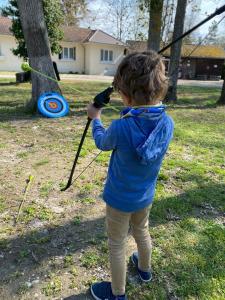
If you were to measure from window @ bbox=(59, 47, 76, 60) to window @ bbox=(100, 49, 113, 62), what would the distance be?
2648mm

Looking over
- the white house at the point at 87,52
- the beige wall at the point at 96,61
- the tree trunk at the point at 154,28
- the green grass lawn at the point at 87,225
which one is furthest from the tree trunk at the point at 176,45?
the beige wall at the point at 96,61

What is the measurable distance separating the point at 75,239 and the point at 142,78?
5.69ft

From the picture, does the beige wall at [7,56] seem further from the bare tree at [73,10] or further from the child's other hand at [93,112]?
the child's other hand at [93,112]

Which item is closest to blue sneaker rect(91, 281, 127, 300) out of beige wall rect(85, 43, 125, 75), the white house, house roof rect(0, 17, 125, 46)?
the white house

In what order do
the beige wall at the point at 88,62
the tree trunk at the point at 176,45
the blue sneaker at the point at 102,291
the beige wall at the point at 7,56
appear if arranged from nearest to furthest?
the blue sneaker at the point at 102,291 < the tree trunk at the point at 176,45 < the beige wall at the point at 7,56 < the beige wall at the point at 88,62

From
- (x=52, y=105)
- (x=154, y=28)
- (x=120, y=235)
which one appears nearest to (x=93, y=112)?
(x=120, y=235)

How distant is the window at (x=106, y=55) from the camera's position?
3134 centimetres

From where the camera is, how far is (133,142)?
1.70 m

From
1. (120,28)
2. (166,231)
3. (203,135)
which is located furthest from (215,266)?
(120,28)

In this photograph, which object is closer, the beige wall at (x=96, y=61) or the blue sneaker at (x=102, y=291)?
the blue sneaker at (x=102, y=291)

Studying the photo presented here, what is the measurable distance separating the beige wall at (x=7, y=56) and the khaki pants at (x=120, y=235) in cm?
2840

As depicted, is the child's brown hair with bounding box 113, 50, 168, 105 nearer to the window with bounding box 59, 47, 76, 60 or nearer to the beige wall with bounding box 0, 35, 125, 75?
the beige wall with bounding box 0, 35, 125, 75

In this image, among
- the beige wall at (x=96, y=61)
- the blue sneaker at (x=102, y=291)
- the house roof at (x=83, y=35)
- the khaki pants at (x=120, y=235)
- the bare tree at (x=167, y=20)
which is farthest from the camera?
the beige wall at (x=96, y=61)

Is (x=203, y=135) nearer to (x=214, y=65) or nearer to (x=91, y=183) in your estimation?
(x=91, y=183)
